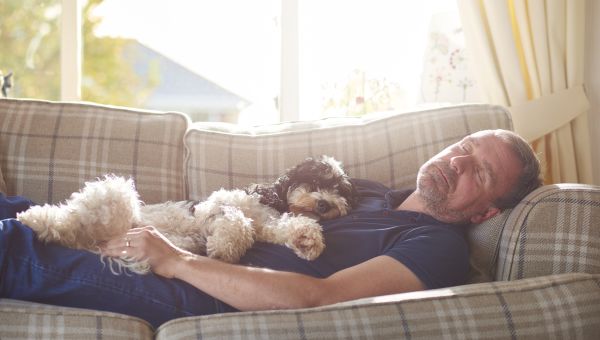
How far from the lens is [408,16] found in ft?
12.5

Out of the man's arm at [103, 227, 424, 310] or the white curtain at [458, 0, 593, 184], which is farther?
the white curtain at [458, 0, 593, 184]

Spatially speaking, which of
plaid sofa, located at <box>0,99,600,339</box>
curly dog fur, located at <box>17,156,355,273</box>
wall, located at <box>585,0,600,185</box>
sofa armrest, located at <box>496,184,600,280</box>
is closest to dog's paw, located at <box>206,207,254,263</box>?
curly dog fur, located at <box>17,156,355,273</box>

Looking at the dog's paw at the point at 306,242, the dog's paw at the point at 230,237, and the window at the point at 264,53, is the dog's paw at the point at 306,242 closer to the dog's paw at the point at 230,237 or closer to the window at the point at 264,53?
the dog's paw at the point at 230,237

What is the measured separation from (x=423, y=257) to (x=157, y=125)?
1303 mm

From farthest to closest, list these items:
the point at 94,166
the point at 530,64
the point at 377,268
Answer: the point at 530,64
the point at 94,166
the point at 377,268

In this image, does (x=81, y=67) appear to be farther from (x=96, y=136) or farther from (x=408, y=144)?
(x=408, y=144)

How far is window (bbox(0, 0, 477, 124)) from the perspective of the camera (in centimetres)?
376

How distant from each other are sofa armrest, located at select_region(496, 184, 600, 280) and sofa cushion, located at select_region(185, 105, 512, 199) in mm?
580

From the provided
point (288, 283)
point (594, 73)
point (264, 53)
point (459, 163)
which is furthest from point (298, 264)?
point (264, 53)

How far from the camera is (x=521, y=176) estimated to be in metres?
2.21

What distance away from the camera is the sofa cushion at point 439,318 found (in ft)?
5.28

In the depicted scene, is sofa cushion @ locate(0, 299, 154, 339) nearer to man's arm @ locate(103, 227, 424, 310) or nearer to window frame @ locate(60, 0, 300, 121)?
man's arm @ locate(103, 227, 424, 310)

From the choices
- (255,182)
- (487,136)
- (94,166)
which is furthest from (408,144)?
(94,166)

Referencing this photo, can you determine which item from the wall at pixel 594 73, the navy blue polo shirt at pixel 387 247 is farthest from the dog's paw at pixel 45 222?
the wall at pixel 594 73
